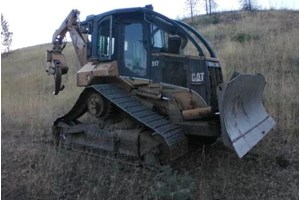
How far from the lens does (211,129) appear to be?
18.8ft

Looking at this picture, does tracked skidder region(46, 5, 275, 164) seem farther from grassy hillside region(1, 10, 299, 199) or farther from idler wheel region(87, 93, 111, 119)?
grassy hillside region(1, 10, 299, 199)

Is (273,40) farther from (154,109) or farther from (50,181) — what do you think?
(50,181)

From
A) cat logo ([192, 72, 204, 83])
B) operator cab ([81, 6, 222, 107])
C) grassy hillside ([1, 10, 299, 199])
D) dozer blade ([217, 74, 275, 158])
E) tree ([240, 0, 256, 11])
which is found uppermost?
tree ([240, 0, 256, 11])

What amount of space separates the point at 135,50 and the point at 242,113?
2.11m

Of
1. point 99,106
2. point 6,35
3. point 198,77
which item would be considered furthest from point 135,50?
point 6,35

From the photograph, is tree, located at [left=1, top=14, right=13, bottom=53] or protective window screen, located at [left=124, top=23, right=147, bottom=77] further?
tree, located at [left=1, top=14, right=13, bottom=53]

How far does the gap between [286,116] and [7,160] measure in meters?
5.52

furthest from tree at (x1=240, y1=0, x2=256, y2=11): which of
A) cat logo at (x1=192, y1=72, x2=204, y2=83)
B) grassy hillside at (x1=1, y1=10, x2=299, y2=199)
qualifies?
cat logo at (x1=192, y1=72, x2=204, y2=83)

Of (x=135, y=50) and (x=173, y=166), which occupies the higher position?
(x=135, y=50)

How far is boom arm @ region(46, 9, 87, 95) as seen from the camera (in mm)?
7688

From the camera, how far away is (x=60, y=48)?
815cm

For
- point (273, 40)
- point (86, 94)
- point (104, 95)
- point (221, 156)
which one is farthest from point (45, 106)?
point (273, 40)

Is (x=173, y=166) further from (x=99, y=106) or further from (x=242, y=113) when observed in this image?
(x=99, y=106)

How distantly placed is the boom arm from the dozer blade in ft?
10.7
